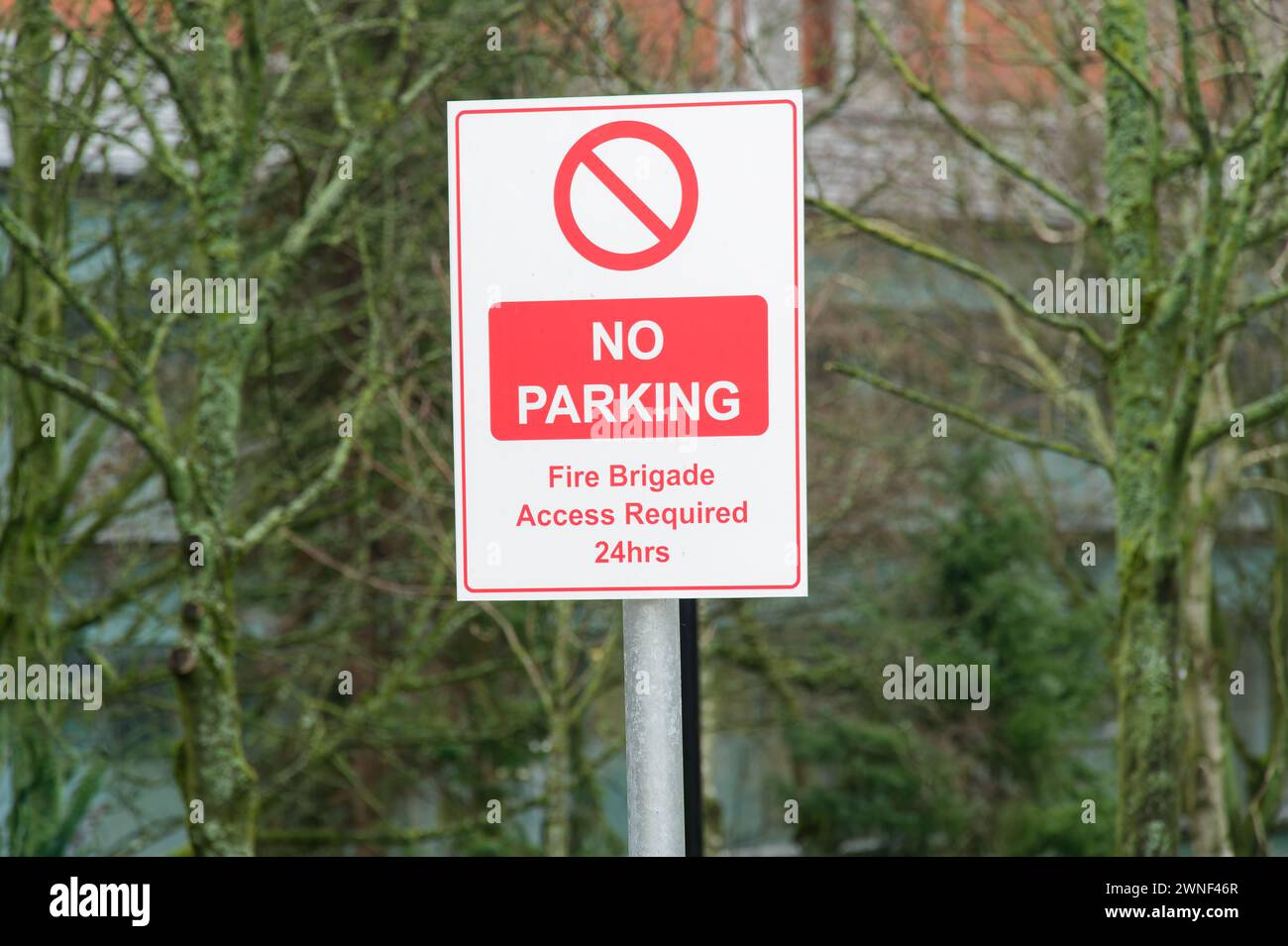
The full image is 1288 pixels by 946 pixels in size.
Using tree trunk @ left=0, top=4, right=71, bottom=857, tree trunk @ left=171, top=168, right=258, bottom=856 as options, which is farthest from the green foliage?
tree trunk @ left=171, top=168, right=258, bottom=856

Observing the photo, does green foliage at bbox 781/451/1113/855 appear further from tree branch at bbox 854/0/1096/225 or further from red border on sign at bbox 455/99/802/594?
red border on sign at bbox 455/99/802/594

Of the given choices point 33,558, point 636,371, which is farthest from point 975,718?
point 636,371

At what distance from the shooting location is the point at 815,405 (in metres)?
14.9

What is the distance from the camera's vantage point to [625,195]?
11.4 ft

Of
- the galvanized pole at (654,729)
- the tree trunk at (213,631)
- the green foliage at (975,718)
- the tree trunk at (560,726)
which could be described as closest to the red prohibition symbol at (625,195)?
the galvanized pole at (654,729)

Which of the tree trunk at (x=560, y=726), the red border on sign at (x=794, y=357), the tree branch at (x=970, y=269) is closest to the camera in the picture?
the red border on sign at (x=794, y=357)

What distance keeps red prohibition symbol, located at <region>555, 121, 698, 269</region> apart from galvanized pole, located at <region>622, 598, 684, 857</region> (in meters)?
0.69

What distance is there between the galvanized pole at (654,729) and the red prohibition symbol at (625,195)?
2.27ft

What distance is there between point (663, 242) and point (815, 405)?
1154cm

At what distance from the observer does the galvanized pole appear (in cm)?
338

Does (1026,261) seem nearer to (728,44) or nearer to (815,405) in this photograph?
(815,405)

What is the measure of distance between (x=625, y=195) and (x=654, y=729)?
106 cm

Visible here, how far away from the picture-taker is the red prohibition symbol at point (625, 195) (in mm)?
3461

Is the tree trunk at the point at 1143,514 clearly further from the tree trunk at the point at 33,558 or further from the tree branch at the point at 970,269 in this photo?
the tree trunk at the point at 33,558
